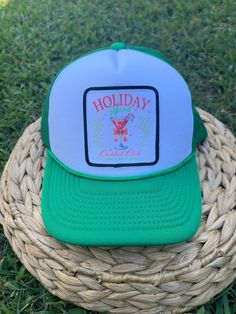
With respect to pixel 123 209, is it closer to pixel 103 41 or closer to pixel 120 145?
pixel 120 145

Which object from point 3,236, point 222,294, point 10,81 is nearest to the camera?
point 222,294

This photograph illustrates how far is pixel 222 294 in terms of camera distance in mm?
1178

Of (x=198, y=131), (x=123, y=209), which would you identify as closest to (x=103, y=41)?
(x=198, y=131)

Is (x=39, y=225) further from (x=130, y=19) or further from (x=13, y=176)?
(x=130, y=19)

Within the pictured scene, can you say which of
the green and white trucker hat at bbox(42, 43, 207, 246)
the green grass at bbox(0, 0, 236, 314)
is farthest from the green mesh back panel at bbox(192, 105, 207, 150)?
the green grass at bbox(0, 0, 236, 314)

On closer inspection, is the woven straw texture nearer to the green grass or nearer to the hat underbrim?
the hat underbrim

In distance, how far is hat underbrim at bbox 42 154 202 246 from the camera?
1048 mm

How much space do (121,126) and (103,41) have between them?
823 mm

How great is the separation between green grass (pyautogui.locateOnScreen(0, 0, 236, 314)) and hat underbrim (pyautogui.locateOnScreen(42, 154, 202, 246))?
443 mm

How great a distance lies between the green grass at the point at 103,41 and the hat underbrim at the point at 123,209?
17.4 inches

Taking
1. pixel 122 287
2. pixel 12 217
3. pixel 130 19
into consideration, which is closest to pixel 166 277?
pixel 122 287

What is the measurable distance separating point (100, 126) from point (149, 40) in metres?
0.83

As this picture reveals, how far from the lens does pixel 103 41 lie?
1891mm

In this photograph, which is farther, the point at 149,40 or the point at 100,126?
the point at 149,40
